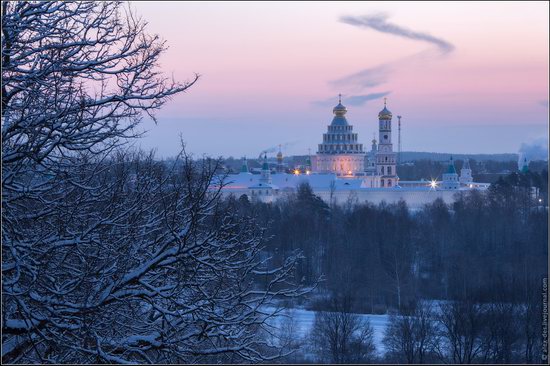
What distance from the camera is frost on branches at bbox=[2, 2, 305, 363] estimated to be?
278 inches

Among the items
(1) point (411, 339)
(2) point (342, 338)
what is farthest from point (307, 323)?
(1) point (411, 339)

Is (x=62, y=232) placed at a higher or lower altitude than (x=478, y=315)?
higher

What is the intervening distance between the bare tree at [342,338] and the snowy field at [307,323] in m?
0.33

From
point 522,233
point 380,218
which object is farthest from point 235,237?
point 380,218

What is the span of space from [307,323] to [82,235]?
24.7m

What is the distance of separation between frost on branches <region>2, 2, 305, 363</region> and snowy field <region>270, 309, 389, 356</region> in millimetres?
17781

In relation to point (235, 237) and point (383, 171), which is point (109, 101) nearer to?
point (235, 237)

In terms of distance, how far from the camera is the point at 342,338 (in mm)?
27406

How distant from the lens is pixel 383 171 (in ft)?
382

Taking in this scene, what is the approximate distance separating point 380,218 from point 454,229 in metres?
5.07

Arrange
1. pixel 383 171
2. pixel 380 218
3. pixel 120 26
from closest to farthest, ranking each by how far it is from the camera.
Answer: pixel 120 26
pixel 380 218
pixel 383 171

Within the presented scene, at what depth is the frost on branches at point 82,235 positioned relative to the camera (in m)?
7.06

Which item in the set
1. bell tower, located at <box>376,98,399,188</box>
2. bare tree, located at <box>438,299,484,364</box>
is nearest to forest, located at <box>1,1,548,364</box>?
bare tree, located at <box>438,299,484,364</box>

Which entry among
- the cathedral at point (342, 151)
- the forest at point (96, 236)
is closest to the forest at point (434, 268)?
the forest at point (96, 236)
